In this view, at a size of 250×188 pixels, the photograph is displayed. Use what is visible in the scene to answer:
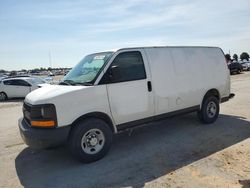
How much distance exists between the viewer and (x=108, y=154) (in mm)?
5465

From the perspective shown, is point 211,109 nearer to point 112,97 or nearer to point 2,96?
point 112,97

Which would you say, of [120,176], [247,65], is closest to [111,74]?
[120,176]

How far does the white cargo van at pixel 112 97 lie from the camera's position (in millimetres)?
4750

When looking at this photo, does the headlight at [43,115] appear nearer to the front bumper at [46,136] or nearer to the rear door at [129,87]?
the front bumper at [46,136]

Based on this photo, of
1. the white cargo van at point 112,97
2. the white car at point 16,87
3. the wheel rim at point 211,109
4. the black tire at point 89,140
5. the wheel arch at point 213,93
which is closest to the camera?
the white cargo van at point 112,97

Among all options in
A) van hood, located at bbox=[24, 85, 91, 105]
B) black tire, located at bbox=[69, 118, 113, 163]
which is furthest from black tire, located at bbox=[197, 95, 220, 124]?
van hood, located at bbox=[24, 85, 91, 105]

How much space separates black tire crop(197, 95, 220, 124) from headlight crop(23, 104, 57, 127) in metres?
4.08

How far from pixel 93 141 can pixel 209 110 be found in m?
3.69

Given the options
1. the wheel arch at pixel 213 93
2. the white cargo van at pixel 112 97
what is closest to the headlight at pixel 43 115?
the white cargo van at pixel 112 97

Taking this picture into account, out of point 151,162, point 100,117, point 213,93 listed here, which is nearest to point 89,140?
point 100,117

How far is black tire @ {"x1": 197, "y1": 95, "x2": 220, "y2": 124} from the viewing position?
7207 millimetres

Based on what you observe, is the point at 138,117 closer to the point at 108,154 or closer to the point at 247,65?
the point at 108,154

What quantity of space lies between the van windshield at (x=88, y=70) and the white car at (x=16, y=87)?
Answer: 12.5 metres

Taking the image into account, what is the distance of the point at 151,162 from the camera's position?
16.1ft
